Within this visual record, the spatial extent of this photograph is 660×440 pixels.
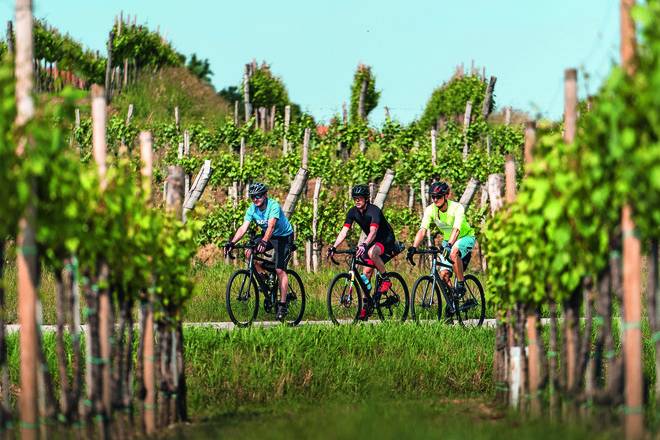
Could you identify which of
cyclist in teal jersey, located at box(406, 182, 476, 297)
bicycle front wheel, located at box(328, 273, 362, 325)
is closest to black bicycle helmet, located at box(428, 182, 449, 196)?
cyclist in teal jersey, located at box(406, 182, 476, 297)

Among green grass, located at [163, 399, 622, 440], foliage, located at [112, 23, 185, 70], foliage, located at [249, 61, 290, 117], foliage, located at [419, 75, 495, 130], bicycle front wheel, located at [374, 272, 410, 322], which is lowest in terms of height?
green grass, located at [163, 399, 622, 440]

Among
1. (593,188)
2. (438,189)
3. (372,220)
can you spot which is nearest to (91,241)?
(593,188)

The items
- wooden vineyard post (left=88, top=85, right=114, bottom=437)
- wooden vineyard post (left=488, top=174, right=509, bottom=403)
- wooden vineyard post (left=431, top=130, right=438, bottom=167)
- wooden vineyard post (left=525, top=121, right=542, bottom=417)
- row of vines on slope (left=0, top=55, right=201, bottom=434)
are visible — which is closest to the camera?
row of vines on slope (left=0, top=55, right=201, bottom=434)

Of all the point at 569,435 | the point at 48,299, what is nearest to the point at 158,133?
the point at 48,299

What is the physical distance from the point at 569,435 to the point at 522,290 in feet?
4.15

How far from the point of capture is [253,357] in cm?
788

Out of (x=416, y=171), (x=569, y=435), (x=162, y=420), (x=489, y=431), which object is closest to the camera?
(x=569, y=435)

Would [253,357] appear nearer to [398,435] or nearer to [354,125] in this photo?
[398,435]

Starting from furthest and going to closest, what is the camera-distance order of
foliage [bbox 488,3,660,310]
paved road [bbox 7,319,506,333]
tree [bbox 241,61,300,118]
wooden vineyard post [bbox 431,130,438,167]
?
tree [bbox 241,61,300,118], wooden vineyard post [bbox 431,130,438,167], paved road [bbox 7,319,506,333], foliage [bbox 488,3,660,310]

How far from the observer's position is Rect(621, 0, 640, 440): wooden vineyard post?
4.09 meters

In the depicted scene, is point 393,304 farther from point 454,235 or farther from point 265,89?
point 265,89

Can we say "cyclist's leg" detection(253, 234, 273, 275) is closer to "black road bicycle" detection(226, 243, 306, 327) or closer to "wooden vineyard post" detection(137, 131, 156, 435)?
"black road bicycle" detection(226, 243, 306, 327)

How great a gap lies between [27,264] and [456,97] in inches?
1243

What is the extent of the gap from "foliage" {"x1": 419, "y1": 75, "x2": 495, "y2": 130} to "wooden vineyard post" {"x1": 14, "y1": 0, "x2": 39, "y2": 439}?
27840 mm
